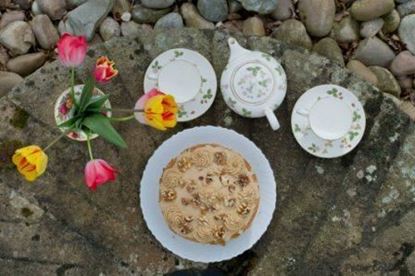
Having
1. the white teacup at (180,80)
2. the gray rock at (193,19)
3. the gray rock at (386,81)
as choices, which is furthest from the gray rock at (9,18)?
the gray rock at (386,81)

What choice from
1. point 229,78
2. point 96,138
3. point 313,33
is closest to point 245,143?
point 229,78

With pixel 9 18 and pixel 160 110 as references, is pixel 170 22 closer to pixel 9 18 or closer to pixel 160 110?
pixel 9 18

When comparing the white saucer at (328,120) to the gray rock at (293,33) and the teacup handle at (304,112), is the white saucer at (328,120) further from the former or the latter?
the gray rock at (293,33)

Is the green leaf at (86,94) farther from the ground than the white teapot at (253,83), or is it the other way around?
the green leaf at (86,94)

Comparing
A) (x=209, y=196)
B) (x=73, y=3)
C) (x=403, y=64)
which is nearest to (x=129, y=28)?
(x=73, y=3)

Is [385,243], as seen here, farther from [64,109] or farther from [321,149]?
[64,109]

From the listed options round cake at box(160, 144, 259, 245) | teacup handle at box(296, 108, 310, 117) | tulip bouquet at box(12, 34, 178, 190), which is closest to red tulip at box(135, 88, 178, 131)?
tulip bouquet at box(12, 34, 178, 190)
